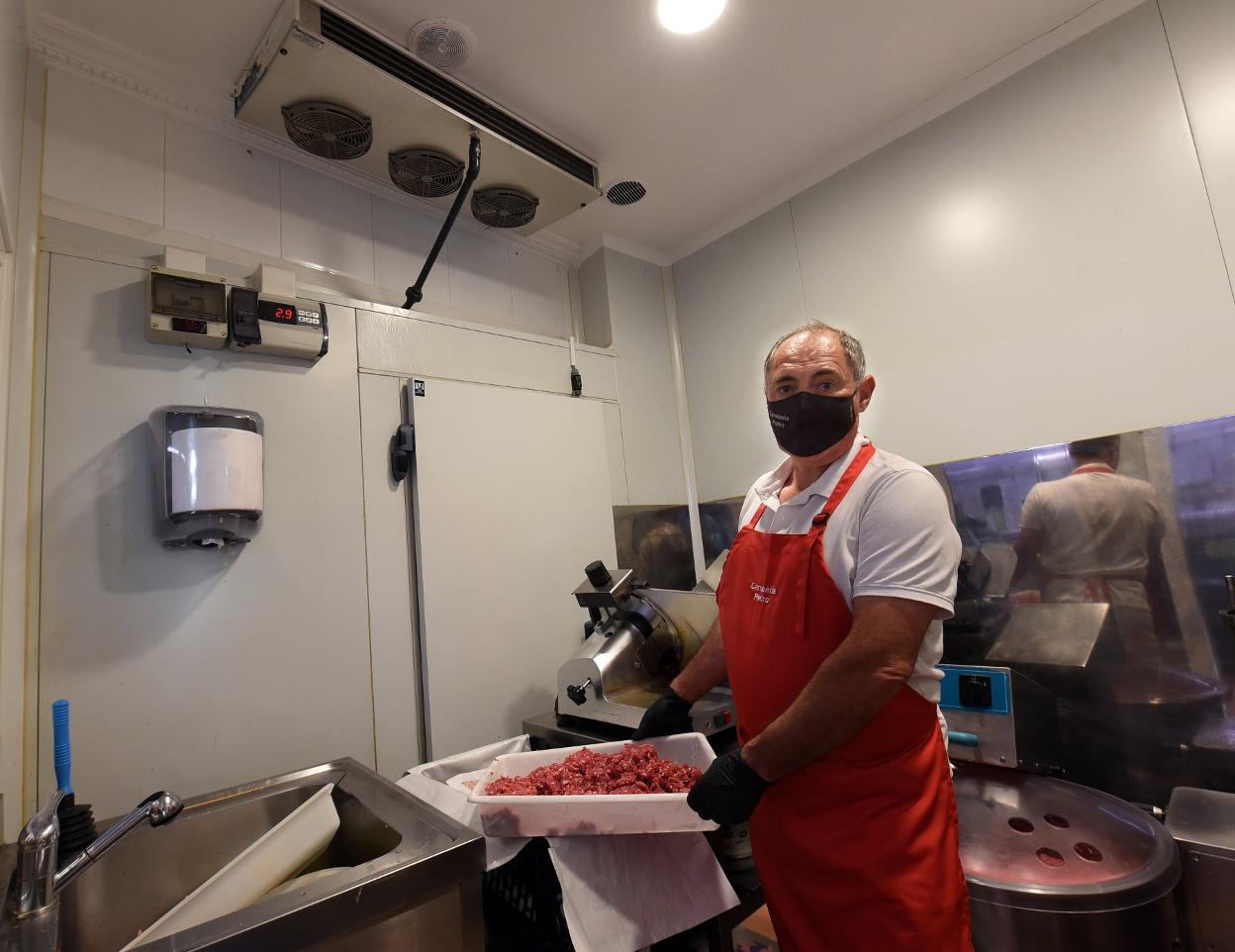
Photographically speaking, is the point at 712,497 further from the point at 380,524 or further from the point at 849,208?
the point at 380,524

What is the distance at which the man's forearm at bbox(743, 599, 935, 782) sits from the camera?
114 centimetres

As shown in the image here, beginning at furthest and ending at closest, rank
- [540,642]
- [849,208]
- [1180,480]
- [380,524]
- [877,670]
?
1. [849,208]
2. [540,642]
3. [380,524]
4. [1180,480]
5. [877,670]

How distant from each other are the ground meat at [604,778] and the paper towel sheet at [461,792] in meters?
0.09

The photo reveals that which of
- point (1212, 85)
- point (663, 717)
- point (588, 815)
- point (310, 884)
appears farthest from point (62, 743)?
point (1212, 85)

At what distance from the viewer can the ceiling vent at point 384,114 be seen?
1.62m

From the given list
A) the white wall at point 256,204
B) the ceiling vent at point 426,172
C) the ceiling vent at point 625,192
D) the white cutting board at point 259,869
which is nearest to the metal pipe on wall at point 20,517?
the white wall at point 256,204

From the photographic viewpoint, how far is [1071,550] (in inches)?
71.5

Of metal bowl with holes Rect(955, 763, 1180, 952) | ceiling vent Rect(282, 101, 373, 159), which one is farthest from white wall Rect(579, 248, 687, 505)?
metal bowl with holes Rect(955, 763, 1180, 952)

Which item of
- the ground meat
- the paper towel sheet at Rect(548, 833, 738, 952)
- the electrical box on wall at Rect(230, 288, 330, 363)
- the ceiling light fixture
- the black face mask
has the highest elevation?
the ceiling light fixture

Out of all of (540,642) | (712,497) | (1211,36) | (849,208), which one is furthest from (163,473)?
(1211,36)

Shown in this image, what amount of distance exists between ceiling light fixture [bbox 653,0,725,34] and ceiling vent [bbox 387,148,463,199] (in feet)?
2.63

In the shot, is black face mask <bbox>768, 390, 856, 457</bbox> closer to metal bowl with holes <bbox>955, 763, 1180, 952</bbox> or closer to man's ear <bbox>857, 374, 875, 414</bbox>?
man's ear <bbox>857, 374, 875, 414</bbox>

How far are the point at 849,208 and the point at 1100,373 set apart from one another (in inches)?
42.9

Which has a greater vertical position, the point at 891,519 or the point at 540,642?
the point at 891,519
